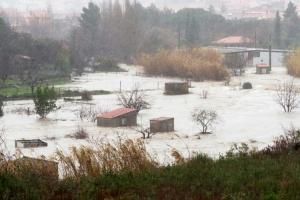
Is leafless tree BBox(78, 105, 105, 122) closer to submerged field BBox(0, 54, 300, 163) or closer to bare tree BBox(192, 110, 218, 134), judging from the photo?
submerged field BBox(0, 54, 300, 163)

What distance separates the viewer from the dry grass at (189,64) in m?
31.5

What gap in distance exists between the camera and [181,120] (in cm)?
1845

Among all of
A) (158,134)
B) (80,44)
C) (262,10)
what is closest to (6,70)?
(80,44)

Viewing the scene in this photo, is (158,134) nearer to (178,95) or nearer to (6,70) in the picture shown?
(178,95)

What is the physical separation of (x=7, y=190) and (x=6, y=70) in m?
26.9

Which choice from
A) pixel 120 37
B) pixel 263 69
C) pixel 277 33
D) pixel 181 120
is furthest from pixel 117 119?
pixel 277 33

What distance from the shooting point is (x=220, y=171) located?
6234 millimetres

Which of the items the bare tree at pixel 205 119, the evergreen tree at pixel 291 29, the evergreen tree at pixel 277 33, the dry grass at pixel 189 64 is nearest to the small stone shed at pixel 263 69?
the dry grass at pixel 189 64

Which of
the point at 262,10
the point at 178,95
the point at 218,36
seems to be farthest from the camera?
the point at 262,10

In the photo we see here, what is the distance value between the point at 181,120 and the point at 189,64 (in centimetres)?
1415

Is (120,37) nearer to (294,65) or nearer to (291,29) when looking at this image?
(294,65)

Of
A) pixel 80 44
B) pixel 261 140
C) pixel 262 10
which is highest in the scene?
pixel 262 10

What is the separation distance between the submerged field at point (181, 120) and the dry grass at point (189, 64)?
182 centimetres

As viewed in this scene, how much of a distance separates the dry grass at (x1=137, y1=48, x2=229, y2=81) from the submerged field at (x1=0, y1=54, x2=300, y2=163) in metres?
1.82
